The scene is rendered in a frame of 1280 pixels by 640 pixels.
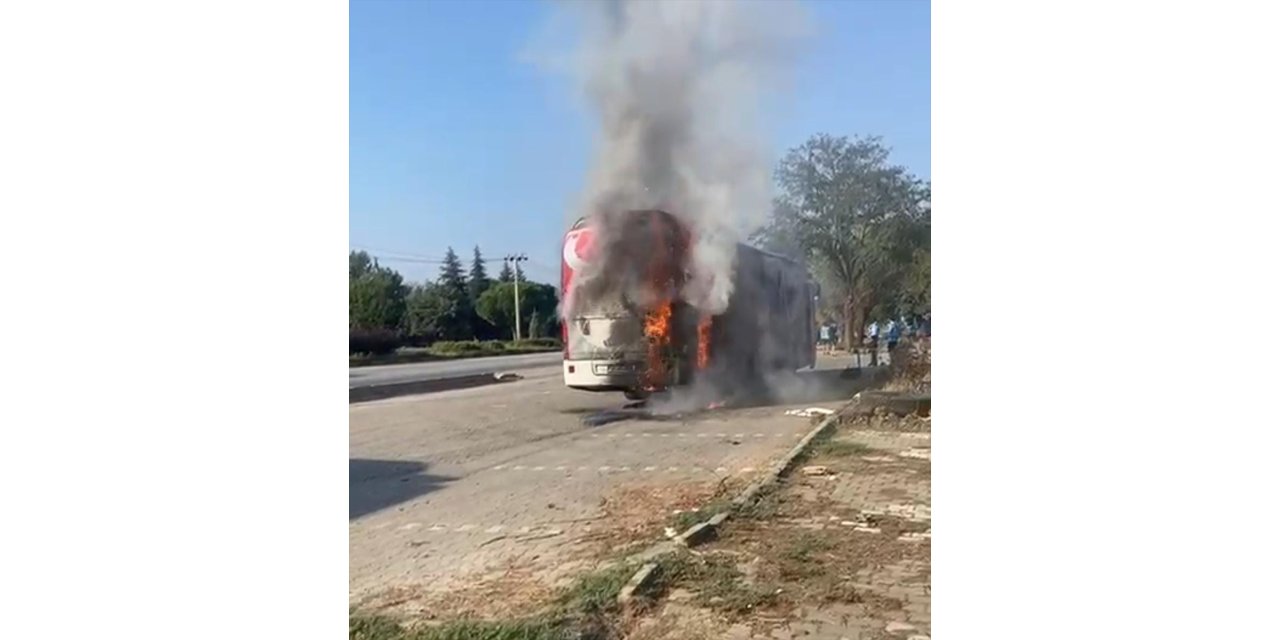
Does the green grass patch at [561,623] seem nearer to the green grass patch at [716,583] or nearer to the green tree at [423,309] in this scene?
the green grass patch at [716,583]

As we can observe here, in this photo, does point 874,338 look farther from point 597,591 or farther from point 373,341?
point 373,341

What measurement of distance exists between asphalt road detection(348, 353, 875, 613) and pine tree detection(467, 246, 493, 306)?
0.73 feet

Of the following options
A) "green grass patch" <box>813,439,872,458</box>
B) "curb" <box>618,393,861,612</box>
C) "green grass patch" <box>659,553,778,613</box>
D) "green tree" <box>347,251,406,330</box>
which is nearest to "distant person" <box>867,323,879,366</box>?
"curb" <box>618,393,861,612</box>

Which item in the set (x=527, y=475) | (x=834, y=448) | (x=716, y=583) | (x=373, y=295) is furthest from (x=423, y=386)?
(x=834, y=448)

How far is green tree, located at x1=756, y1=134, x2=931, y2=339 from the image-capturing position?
2240mm

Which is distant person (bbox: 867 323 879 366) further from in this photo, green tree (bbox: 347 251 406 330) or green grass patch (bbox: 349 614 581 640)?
green tree (bbox: 347 251 406 330)

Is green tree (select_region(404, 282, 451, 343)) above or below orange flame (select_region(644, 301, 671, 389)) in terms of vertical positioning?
above

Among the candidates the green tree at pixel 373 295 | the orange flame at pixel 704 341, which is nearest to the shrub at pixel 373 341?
the green tree at pixel 373 295

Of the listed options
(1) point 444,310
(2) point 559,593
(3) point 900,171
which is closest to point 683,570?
(2) point 559,593

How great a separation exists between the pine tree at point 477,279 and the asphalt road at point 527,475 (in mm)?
222

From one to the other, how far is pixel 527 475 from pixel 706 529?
51 centimetres

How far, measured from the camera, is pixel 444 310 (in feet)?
8.07

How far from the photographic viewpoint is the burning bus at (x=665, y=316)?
226 centimetres
